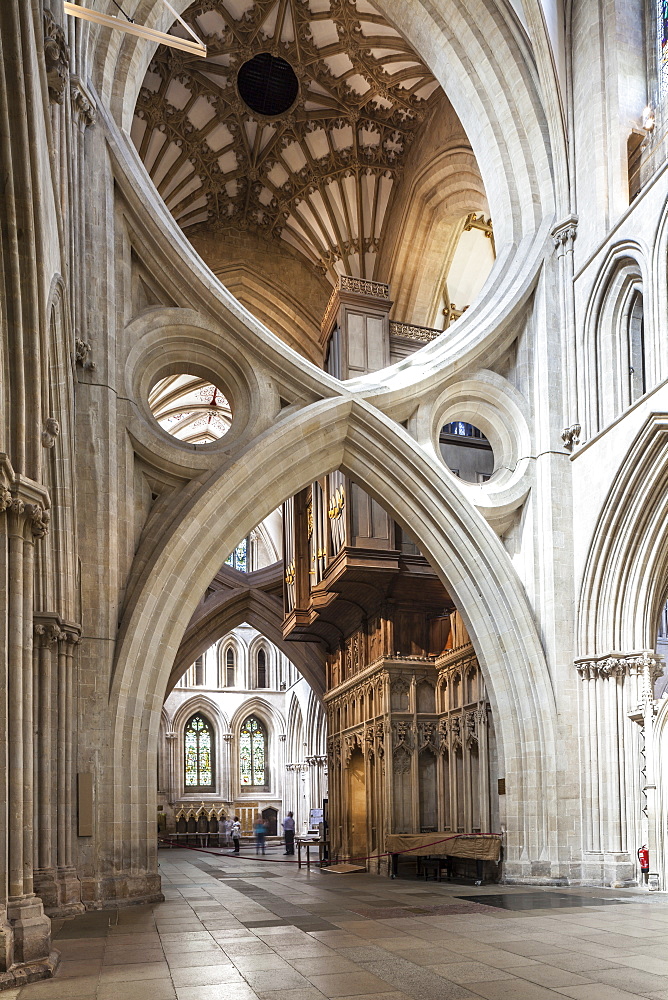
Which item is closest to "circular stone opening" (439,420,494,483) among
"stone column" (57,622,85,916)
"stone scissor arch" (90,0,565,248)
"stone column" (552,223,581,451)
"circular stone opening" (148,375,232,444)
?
"stone column" (552,223,581,451)

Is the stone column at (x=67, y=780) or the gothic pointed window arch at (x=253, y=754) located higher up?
the stone column at (x=67, y=780)

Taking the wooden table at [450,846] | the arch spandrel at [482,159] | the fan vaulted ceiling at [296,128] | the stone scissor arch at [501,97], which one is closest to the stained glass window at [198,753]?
the fan vaulted ceiling at [296,128]

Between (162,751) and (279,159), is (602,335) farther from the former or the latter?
(162,751)

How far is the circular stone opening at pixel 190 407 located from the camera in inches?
1168

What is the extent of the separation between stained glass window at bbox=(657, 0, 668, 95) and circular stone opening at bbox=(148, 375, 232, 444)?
15619 mm

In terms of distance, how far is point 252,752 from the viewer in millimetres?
38438

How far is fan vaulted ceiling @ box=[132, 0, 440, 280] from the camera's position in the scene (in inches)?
793

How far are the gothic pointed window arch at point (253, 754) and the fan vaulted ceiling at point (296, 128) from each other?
20723 millimetres

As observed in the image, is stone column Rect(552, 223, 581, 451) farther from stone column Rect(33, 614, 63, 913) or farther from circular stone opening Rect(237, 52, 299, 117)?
circular stone opening Rect(237, 52, 299, 117)

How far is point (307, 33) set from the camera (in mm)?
20188

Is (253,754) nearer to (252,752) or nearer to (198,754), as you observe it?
(252,752)

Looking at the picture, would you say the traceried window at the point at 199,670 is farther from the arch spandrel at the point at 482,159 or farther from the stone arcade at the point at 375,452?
the arch spandrel at the point at 482,159

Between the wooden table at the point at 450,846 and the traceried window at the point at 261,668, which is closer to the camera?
the wooden table at the point at 450,846

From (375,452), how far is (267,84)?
441 inches
